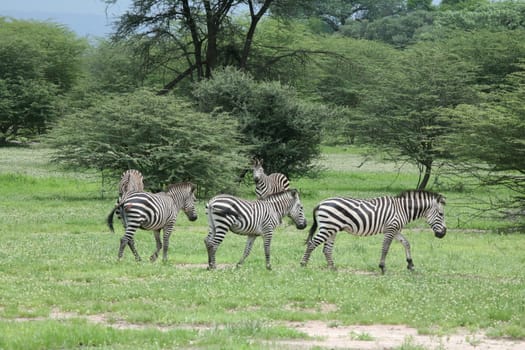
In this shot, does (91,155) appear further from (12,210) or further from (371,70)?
(371,70)

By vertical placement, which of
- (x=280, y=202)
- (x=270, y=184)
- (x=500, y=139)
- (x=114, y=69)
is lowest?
(x=270, y=184)

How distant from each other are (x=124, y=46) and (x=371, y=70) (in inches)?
533

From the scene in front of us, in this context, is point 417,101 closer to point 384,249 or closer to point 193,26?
point 193,26

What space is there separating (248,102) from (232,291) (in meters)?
26.4

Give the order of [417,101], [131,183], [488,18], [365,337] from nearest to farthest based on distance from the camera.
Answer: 1. [365,337]
2. [131,183]
3. [417,101]
4. [488,18]

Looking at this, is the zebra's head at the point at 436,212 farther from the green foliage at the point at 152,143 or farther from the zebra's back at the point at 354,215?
the green foliage at the point at 152,143

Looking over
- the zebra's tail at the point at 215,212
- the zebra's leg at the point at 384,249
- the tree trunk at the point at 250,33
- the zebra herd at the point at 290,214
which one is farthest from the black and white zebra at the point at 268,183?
the tree trunk at the point at 250,33

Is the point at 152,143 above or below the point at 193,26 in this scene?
below

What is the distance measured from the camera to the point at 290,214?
16828 mm

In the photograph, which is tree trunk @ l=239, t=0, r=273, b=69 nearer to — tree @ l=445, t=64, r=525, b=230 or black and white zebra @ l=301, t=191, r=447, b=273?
tree @ l=445, t=64, r=525, b=230

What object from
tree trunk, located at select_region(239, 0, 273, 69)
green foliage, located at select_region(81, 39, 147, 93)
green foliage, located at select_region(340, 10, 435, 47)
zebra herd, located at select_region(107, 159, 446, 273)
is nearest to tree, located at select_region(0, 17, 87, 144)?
green foliage, located at select_region(81, 39, 147, 93)

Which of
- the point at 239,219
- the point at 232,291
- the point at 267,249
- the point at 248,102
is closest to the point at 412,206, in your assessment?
the point at 267,249

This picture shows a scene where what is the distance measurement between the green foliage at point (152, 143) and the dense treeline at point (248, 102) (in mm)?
56

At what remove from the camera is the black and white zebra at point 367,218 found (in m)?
15.8
